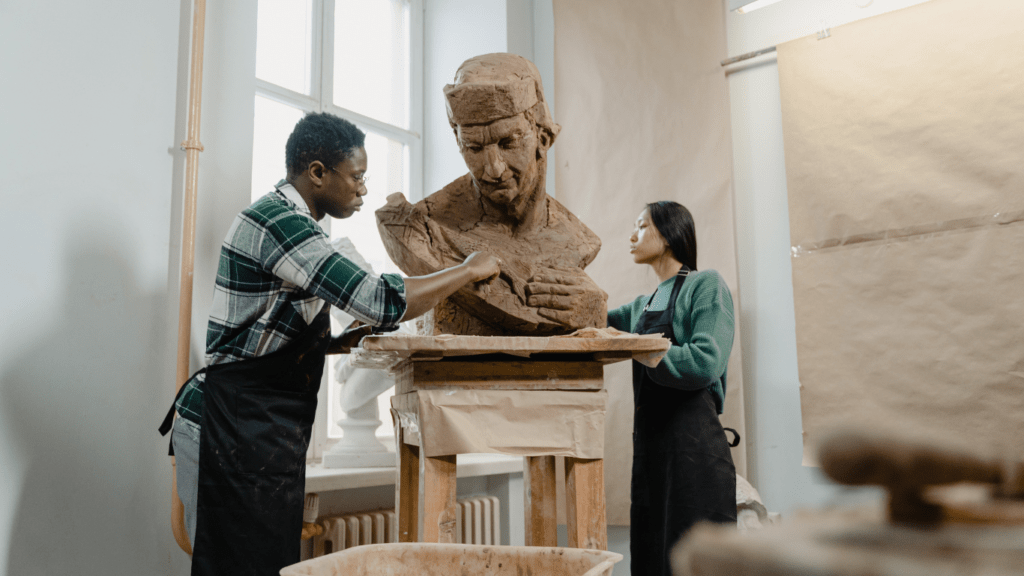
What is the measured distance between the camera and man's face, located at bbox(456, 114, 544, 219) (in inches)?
74.1

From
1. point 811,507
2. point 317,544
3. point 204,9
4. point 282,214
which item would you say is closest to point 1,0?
point 204,9

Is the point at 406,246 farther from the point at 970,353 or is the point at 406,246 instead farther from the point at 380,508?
the point at 970,353

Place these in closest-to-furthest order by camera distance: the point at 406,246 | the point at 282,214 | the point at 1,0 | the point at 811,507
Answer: the point at 811,507
the point at 282,214
the point at 1,0
the point at 406,246

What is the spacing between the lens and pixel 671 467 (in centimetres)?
197

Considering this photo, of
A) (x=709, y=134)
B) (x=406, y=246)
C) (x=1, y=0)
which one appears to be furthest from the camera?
(x=709, y=134)

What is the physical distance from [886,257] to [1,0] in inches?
110

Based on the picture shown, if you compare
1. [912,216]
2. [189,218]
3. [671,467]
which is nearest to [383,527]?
[671,467]

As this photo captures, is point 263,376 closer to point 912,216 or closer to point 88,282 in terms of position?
point 88,282

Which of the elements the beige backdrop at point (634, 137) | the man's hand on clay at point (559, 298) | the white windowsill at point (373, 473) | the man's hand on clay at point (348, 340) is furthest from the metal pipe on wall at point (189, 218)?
the beige backdrop at point (634, 137)

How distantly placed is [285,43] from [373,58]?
1.72 feet

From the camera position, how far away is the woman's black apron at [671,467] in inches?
76.0

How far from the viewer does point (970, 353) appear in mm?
2299

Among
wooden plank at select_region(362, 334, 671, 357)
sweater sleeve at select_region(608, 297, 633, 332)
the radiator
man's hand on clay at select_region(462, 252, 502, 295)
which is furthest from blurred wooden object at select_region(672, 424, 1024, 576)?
sweater sleeve at select_region(608, 297, 633, 332)

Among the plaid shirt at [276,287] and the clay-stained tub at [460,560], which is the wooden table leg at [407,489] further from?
the clay-stained tub at [460,560]
